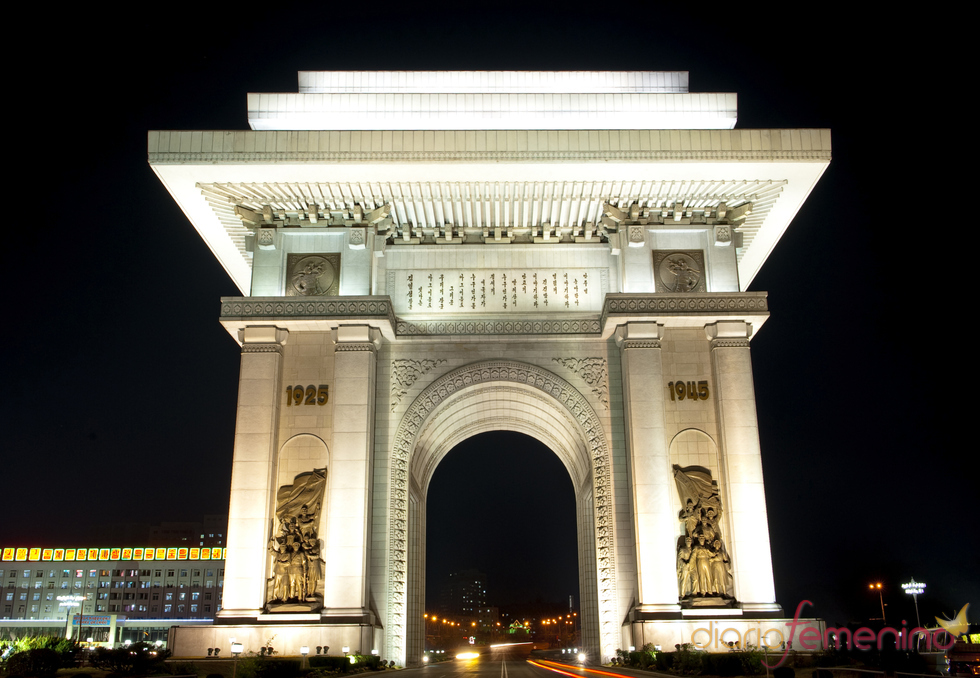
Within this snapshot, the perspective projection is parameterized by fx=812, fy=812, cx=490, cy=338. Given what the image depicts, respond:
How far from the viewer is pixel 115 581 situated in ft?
329

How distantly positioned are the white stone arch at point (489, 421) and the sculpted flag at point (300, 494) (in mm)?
2405

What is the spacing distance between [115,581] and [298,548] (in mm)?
89219

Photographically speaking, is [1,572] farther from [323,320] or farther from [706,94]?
[706,94]

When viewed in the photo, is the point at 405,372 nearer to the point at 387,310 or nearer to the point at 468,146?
the point at 387,310

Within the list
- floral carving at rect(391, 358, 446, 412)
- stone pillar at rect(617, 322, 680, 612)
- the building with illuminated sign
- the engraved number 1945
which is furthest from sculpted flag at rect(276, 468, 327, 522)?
the building with illuminated sign

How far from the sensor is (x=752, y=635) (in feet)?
75.6

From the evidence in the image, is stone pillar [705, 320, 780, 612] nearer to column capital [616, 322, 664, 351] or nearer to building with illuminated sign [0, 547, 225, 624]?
column capital [616, 322, 664, 351]

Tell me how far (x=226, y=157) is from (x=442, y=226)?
7.58m

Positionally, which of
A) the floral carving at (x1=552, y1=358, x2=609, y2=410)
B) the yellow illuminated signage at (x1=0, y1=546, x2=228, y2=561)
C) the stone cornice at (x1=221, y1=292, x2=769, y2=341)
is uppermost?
the stone cornice at (x1=221, y1=292, x2=769, y2=341)

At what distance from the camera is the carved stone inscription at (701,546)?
24125mm

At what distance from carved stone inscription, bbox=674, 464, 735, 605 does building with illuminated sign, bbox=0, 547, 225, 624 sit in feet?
279

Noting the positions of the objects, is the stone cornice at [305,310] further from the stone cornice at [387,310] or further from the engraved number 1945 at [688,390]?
the engraved number 1945 at [688,390]

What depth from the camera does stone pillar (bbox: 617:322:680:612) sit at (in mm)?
24047

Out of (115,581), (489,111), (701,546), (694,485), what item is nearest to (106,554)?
(115,581)
